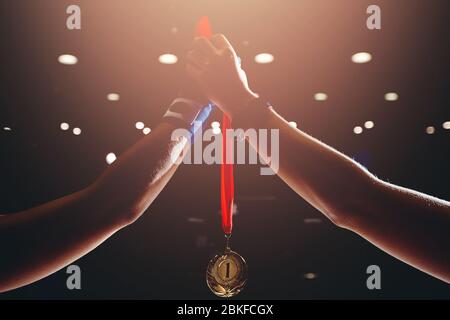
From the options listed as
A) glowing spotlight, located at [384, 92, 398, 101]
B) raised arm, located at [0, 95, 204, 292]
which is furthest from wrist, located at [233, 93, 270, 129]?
glowing spotlight, located at [384, 92, 398, 101]

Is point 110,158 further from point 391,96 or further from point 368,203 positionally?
point 391,96

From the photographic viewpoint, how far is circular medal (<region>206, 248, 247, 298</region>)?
5.37 ft

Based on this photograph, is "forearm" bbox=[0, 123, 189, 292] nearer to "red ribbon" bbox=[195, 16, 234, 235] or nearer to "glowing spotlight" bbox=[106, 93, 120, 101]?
"red ribbon" bbox=[195, 16, 234, 235]

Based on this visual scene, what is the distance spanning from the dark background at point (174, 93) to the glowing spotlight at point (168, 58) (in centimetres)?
2

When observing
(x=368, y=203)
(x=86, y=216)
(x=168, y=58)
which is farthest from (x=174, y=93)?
(x=368, y=203)

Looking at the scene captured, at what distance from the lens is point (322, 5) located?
1.80 m

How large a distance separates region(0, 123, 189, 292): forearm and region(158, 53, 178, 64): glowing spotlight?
0.38 meters

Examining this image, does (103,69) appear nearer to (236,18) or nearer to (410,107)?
(236,18)

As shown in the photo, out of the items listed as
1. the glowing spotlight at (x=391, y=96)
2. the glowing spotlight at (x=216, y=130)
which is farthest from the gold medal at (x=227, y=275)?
the glowing spotlight at (x=391, y=96)

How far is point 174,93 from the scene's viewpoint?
1750 mm

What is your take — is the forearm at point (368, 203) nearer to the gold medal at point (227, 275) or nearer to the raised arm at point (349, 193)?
the raised arm at point (349, 193)

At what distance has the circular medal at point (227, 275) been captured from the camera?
1636 millimetres

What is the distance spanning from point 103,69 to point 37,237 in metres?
0.66

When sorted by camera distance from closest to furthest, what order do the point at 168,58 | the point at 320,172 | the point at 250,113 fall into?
1. the point at 320,172
2. the point at 250,113
3. the point at 168,58
